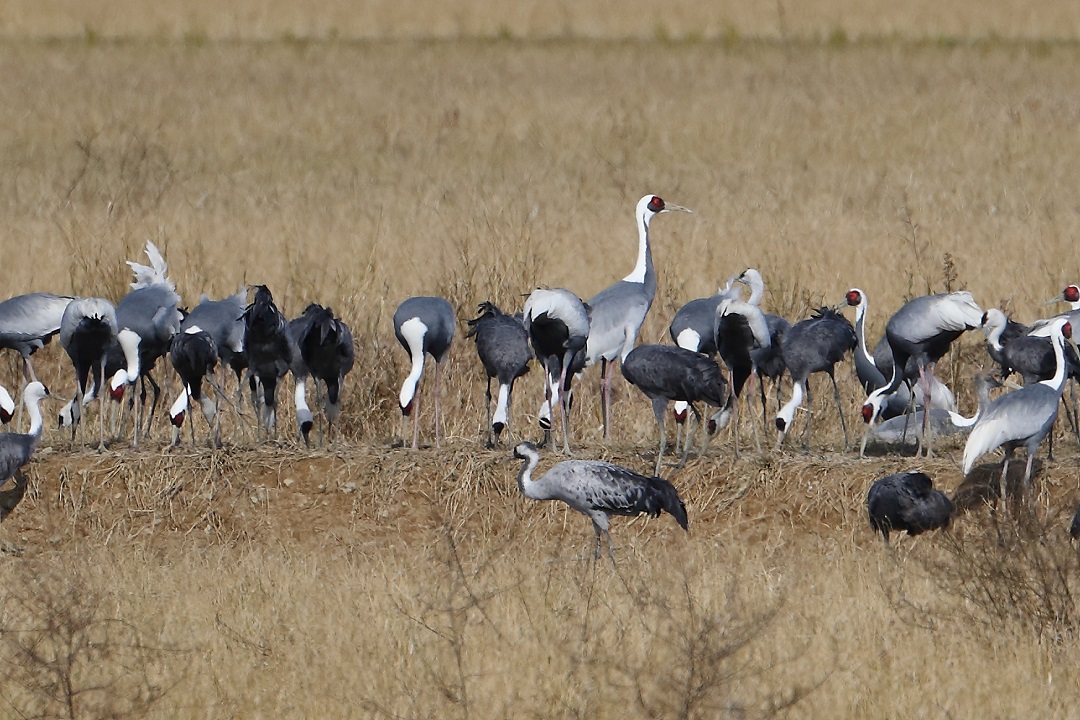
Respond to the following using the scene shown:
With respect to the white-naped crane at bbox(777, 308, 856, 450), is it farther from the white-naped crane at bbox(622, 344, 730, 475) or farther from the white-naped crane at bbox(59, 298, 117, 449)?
the white-naped crane at bbox(59, 298, 117, 449)

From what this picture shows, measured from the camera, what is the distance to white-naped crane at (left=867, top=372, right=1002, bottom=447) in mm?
11094

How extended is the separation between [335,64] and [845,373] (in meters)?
16.6

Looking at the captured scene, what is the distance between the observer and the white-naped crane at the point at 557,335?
1061 centimetres

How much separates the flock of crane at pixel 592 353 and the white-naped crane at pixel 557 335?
0.5 inches

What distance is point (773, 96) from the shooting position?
2497 centimetres

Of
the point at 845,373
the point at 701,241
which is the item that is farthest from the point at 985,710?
the point at 701,241

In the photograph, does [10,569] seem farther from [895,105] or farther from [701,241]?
[895,105]

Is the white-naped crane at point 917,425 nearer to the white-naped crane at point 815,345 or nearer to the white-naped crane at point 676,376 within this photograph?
the white-naped crane at point 815,345

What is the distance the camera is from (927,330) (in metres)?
10.5

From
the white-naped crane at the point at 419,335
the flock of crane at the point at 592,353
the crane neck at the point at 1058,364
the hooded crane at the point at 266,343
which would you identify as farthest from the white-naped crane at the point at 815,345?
the hooded crane at the point at 266,343

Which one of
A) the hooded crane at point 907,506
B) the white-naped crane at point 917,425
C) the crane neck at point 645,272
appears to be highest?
the crane neck at point 645,272

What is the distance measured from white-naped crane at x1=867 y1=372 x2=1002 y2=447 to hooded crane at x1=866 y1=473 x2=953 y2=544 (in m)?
1.52

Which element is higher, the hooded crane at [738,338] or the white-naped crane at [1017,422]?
the hooded crane at [738,338]

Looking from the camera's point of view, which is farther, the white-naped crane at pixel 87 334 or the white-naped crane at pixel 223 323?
the white-naped crane at pixel 223 323
